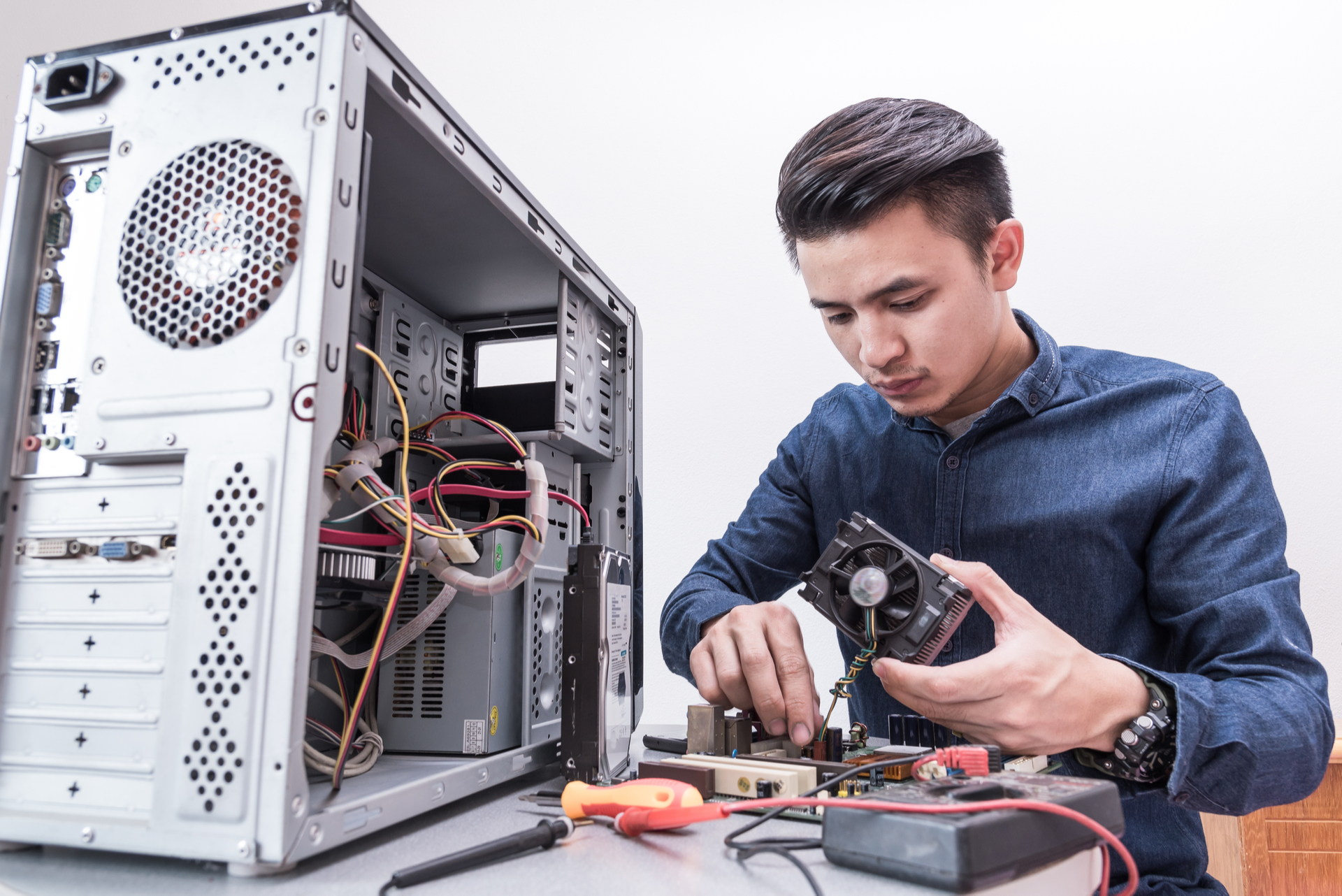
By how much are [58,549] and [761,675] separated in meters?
0.68

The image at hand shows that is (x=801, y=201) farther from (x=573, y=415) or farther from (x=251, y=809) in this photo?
(x=251, y=809)

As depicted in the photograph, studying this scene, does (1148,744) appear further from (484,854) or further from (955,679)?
(484,854)

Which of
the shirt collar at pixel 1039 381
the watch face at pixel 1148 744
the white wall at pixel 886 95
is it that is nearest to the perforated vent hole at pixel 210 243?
the watch face at pixel 1148 744

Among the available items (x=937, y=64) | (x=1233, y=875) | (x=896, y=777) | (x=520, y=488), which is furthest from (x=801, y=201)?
(x=1233, y=875)

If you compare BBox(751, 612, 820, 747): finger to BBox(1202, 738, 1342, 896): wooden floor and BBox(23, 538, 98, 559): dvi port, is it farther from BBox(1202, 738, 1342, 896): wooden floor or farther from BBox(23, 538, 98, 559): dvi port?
BBox(1202, 738, 1342, 896): wooden floor

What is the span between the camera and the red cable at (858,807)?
0.48m

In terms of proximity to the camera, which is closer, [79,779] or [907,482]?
[79,779]

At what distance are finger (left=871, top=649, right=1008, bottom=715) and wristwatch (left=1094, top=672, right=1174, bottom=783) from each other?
163mm

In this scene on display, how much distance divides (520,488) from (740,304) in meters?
1.13

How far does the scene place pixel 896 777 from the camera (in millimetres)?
747

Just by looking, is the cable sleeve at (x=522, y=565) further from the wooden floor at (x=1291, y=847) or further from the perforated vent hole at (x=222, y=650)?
the wooden floor at (x=1291, y=847)

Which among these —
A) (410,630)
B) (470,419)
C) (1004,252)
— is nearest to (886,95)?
(1004,252)

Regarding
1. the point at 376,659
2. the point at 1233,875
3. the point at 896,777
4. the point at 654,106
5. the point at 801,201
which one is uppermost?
the point at 654,106

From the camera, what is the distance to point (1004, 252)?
1135 mm
